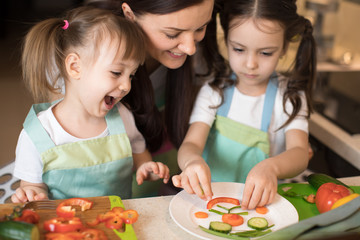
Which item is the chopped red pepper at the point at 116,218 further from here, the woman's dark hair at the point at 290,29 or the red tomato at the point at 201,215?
the woman's dark hair at the point at 290,29

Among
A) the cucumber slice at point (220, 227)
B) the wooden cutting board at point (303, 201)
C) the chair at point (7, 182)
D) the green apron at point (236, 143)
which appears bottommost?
the chair at point (7, 182)

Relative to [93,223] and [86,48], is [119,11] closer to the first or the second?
[86,48]

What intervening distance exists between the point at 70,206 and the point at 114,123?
1.24 ft

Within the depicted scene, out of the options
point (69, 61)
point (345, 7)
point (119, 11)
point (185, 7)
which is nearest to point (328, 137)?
point (185, 7)

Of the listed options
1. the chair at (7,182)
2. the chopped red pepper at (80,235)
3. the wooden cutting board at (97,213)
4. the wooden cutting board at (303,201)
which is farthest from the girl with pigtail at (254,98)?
the chair at (7,182)

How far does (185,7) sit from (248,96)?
41 cm

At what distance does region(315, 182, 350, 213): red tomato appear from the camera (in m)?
1.01

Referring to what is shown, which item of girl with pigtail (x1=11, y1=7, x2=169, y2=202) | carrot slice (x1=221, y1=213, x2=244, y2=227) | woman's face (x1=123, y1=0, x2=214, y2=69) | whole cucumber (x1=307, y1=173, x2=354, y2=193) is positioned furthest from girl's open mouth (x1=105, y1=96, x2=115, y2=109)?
whole cucumber (x1=307, y1=173, x2=354, y2=193)

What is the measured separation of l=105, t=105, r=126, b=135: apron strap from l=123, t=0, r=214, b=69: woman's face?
241 mm

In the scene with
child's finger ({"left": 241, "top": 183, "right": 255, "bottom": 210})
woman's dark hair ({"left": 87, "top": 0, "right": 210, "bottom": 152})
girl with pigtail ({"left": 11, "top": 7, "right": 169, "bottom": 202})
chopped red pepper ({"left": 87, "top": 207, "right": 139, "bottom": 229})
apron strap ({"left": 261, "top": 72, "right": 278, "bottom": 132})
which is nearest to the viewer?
chopped red pepper ({"left": 87, "top": 207, "right": 139, "bottom": 229})

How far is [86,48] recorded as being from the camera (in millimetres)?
1156

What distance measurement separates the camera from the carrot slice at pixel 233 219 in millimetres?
984

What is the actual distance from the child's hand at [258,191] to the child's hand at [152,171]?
0.73 ft

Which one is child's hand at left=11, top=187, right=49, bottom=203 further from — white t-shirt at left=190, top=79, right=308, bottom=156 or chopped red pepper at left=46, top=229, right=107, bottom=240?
white t-shirt at left=190, top=79, right=308, bottom=156
